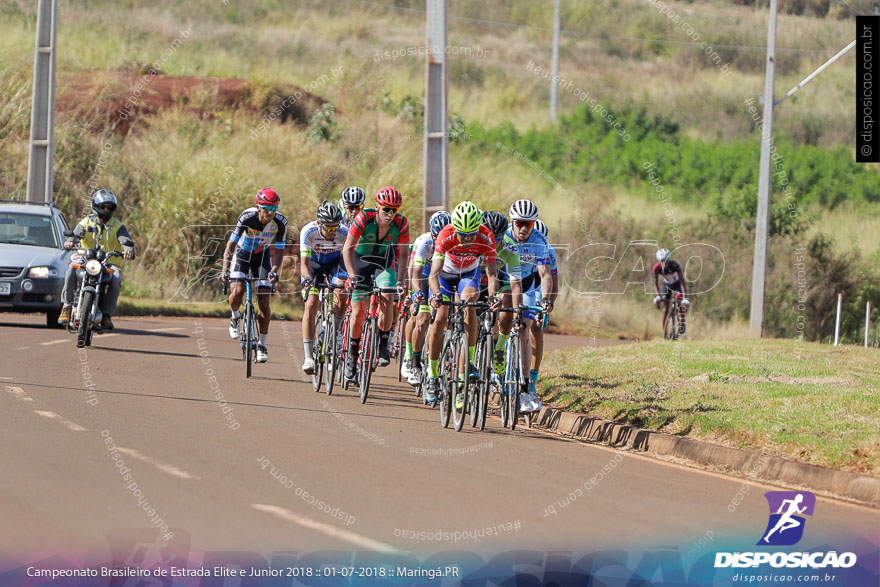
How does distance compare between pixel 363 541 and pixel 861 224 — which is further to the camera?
pixel 861 224

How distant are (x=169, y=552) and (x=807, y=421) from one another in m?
6.77

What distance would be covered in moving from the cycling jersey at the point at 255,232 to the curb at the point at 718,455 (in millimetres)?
4226

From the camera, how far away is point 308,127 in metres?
42.0

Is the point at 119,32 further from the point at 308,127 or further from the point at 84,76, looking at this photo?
the point at 308,127

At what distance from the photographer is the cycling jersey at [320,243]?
15.5 metres

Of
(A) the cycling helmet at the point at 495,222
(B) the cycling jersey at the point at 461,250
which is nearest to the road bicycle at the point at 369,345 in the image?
(B) the cycling jersey at the point at 461,250

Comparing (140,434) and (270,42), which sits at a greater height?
(270,42)

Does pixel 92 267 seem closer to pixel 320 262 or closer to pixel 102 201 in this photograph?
pixel 102 201

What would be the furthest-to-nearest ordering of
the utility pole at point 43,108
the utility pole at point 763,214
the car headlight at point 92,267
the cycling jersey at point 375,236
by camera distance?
the utility pole at point 43,108
the utility pole at point 763,214
the car headlight at point 92,267
the cycling jersey at point 375,236

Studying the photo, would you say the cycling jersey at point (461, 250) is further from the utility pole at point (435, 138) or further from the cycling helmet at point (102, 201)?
the cycling helmet at point (102, 201)

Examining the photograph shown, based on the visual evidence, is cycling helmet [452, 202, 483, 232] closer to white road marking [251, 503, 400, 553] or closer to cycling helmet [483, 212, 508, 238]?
cycling helmet [483, 212, 508, 238]

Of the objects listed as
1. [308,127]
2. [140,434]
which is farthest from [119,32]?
[140,434]

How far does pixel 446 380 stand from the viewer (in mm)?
12867

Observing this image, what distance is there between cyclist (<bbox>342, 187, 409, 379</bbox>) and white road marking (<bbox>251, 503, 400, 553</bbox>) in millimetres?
6260
